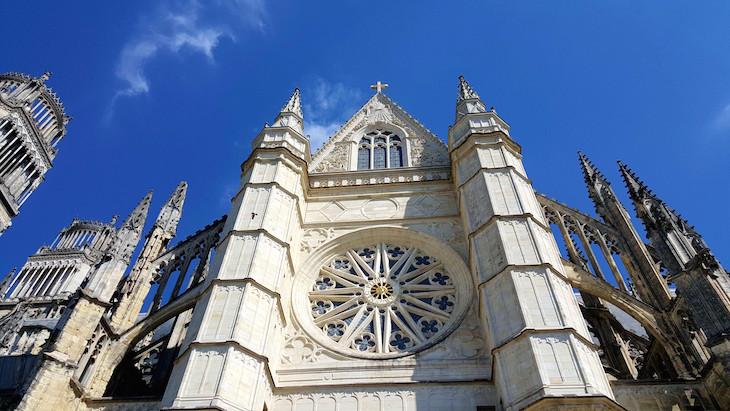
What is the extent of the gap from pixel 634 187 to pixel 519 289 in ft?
18.6

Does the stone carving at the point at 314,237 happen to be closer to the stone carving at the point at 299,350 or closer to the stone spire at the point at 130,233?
the stone carving at the point at 299,350

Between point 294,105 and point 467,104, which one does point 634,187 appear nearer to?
point 467,104

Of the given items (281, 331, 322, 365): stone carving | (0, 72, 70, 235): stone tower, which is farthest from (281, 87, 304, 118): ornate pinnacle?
(0, 72, 70, 235): stone tower

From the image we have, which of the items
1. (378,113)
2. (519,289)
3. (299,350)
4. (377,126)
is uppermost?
(378,113)

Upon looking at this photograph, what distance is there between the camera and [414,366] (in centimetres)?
1116

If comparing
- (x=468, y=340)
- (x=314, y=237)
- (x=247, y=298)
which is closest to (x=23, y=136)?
(x=314, y=237)

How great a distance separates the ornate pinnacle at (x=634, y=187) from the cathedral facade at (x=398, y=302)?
9 centimetres

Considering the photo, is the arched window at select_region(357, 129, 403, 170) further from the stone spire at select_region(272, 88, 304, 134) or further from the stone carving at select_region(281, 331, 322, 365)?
the stone carving at select_region(281, 331, 322, 365)

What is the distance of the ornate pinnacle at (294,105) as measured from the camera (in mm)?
18884

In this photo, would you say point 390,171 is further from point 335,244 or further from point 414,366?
point 414,366

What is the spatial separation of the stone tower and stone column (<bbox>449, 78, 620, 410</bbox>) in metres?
30.4

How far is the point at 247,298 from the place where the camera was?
11.1 metres

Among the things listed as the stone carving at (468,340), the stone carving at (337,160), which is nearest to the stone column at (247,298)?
the stone carving at (337,160)

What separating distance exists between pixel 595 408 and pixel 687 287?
4158mm
